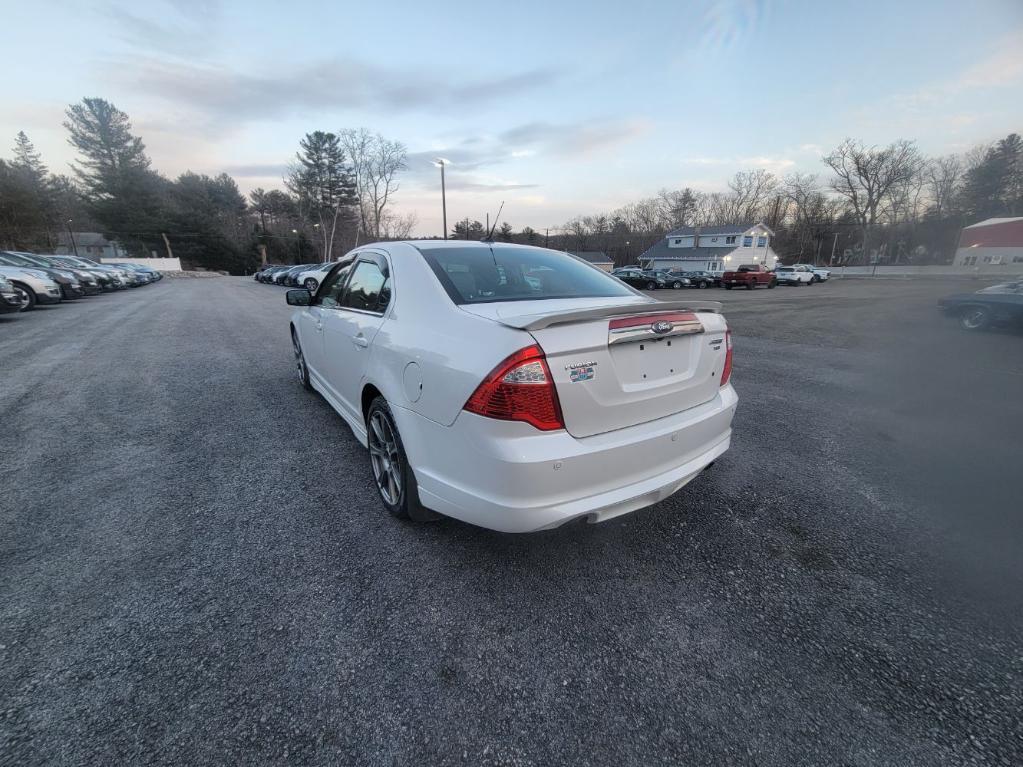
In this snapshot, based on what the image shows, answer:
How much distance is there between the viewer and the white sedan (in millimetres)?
1811

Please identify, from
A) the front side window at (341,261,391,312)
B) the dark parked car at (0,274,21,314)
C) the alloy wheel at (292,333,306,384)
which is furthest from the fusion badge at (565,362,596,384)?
the dark parked car at (0,274,21,314)

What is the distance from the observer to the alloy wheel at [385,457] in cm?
257

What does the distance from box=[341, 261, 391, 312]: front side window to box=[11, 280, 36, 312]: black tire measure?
13.5m

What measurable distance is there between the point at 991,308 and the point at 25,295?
911 inches

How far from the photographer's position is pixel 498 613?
1.95 m

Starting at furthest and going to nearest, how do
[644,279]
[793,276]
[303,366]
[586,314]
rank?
1. [793,276]
2. [644,279]
3. [303,366]
4. [586,314]

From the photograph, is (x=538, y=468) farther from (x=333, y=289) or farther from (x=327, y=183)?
(x=327, y=183)

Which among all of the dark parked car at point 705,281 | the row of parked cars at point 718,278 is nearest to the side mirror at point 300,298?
the row of parked cars at point 718,278

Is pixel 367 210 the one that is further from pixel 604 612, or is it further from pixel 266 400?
pixel 604 612

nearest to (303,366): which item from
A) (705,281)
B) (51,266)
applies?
(51,266)

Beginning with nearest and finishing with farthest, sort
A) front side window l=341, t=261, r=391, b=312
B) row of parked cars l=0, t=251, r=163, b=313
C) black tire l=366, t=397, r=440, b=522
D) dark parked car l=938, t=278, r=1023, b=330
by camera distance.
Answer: black tire l=366, t=397, r=440, b=522
front side window l=341, t=261, r=391, b=312
dark parked car l=938, t=278, r=1023, b=330
row of parked cars l=0, t=251, r=163, b=313

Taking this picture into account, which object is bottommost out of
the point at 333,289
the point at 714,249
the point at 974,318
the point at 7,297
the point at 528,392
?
the point at 974,318

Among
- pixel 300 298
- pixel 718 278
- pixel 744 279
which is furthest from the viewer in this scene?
pixel 718 278

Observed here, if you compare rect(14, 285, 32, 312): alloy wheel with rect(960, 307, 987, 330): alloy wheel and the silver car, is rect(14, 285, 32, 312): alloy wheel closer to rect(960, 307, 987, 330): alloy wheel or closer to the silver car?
the silver car
